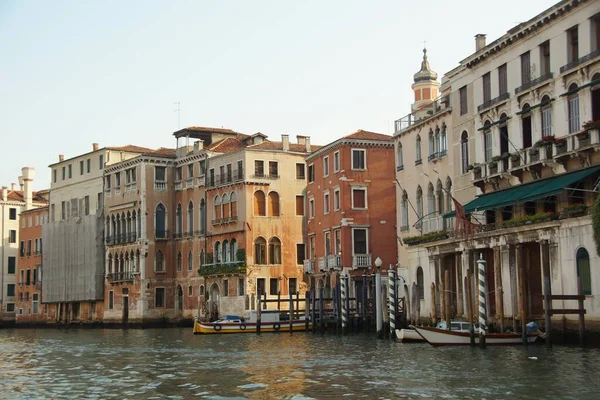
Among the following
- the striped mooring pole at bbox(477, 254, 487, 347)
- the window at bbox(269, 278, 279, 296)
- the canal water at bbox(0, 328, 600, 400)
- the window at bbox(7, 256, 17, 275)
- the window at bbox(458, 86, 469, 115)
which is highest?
the window at bbox(458, 86, 469, 115)

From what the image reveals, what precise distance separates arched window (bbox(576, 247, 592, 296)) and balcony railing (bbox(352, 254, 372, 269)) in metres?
20.5

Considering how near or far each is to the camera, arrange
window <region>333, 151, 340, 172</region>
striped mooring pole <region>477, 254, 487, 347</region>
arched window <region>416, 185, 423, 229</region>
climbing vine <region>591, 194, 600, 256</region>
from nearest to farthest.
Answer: climbing vine <region>591, 194, 600, 256</region>, striped mooring pole <region>477, 254, 487, 347</region>, arched window <region>416, 185, 423, 229</region>, window <region>333, 151, 340, 172</region>

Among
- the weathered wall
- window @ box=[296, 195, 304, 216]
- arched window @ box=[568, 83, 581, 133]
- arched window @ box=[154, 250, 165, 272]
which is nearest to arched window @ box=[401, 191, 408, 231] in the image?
arched window @ box=[568, 83, 581, 133]

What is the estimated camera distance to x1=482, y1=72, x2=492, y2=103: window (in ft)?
113

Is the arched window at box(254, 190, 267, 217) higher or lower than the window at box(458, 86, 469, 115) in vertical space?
lower

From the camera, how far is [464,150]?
36.2 meters

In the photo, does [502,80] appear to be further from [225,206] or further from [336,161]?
[225,206]

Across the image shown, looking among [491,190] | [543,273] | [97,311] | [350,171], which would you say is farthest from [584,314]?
[97,311]

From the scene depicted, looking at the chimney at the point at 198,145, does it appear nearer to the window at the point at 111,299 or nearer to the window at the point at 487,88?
the window at the point at 111,299

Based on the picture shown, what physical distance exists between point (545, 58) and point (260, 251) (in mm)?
28019

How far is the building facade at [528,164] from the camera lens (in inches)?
1079

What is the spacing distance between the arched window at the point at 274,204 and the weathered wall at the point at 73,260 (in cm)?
1641

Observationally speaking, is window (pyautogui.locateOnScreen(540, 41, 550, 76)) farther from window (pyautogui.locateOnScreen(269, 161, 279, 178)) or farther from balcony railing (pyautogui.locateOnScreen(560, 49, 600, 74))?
window (pyautogui.locateOnScreen(269, 161, 279, 178))

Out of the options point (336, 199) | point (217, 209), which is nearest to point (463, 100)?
point (336, 199)
